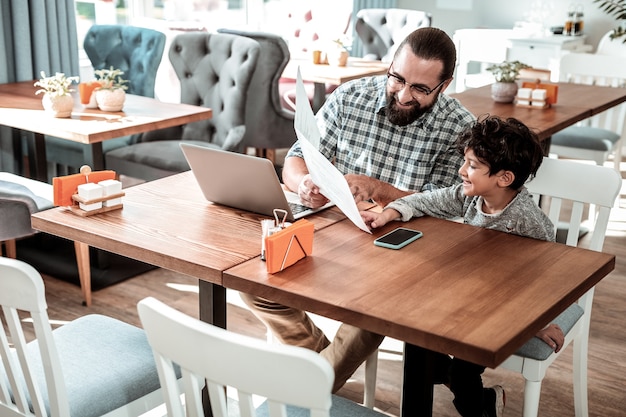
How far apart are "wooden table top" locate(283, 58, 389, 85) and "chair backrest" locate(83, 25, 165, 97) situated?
75 cm

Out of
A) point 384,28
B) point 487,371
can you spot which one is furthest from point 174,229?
point 384,28

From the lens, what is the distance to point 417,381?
159cm

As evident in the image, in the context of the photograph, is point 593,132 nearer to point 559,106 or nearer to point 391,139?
point 559,106

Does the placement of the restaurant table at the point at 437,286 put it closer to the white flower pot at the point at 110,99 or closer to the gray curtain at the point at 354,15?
the white flower pot at the point at 110,99

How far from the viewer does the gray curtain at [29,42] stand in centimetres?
385

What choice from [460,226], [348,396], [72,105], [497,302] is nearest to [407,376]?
[497,302]

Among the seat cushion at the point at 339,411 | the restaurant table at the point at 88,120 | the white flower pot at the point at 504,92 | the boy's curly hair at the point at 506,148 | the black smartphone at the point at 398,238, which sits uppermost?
the boy's curly hair at the point at 506,148

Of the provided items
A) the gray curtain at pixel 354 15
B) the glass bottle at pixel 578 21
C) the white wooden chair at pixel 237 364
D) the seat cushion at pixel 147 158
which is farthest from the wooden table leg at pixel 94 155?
the glass bottle at pixel 578 21

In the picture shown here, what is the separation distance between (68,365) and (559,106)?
261 centimetres

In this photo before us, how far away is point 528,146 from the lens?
198cm

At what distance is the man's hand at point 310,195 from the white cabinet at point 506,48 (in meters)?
3.46

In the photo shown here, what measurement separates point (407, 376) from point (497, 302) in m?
0.23

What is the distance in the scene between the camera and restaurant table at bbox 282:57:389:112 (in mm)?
4395

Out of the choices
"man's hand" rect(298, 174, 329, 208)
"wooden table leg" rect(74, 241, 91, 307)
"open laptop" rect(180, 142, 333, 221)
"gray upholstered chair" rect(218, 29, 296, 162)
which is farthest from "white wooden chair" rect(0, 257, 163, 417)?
"gray upholstered chair" rect(218, 29, 296, 162)
